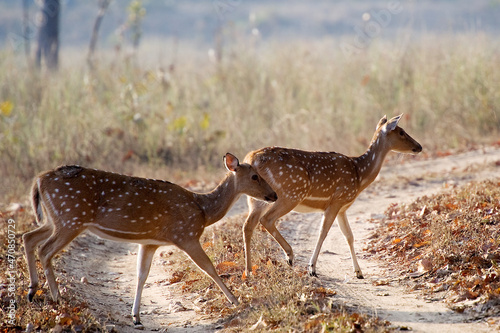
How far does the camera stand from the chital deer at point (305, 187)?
7.79m

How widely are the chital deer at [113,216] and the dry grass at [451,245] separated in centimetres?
230

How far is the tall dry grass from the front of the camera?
13.7 meters

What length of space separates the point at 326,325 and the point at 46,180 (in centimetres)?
332

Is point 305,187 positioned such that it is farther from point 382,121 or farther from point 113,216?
point 113,216

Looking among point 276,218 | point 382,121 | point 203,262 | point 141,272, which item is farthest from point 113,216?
point 382,121

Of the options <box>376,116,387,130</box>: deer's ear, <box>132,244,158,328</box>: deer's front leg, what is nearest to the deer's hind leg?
<box>132,244,158,328</box>: deer's front leg

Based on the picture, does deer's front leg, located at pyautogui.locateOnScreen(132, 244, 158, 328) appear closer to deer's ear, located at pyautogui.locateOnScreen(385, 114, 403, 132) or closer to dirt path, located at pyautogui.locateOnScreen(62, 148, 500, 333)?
dirt path, located at pyautogui.locateOnScreen(62, 148, 500, 333)

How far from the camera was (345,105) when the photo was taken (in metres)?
15.9

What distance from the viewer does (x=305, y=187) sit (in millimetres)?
7871

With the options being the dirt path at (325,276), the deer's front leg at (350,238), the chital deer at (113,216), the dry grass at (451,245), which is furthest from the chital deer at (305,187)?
the chital deer at (113,216)

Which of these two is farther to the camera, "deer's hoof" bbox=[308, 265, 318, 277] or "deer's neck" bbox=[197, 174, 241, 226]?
"deer's hoof" bbox=[308, 265, 318, 277]

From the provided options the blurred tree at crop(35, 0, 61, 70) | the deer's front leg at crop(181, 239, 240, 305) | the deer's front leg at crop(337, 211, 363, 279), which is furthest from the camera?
the blurred tree at crop(35, 0, 61, 70)

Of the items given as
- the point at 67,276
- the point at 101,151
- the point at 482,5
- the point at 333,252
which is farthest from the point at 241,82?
the point at 482,5

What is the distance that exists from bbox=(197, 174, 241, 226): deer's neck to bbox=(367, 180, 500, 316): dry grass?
7.35 feet
